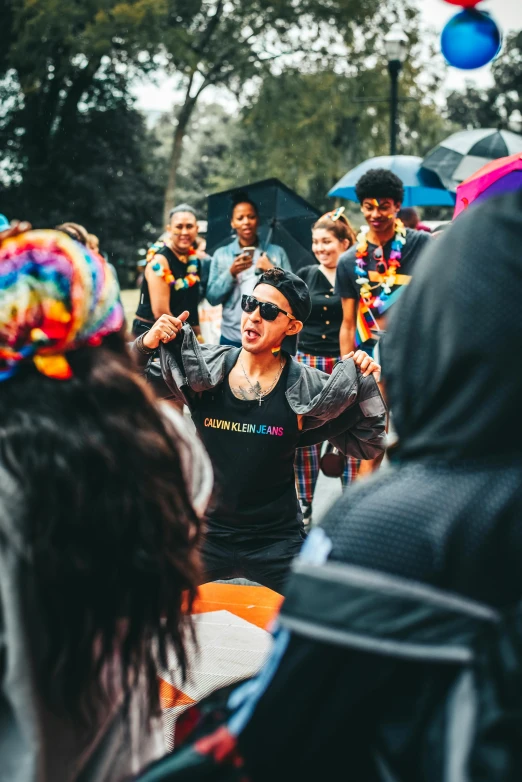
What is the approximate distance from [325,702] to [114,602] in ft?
1.38

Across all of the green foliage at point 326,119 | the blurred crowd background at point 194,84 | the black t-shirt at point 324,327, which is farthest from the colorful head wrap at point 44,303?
the green foliage at point 326,119

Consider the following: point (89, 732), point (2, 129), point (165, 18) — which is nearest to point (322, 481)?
point (89, 732)

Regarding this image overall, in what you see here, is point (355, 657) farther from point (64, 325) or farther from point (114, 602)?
point (64, 325)

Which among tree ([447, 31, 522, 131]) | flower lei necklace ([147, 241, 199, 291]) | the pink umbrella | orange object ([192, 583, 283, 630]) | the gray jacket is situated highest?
tree ([447, 31, 522, 131])

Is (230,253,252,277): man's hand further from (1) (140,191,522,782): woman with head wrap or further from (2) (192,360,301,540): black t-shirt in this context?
(1) (140,191,522,782): woman with head wrap

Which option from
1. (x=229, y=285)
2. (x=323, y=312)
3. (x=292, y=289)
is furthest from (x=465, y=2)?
(x=229, y=285)

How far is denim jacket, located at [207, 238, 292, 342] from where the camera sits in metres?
6.15

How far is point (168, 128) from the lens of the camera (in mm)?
50250

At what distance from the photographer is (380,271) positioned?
17.6 ft

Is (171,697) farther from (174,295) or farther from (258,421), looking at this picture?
(174,295)

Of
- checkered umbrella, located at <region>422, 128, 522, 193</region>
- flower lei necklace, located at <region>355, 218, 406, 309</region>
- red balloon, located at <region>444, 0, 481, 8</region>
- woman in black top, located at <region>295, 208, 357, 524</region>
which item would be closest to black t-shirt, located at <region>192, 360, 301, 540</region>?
red balloon, located at <region>444, 0, 481, 8</region>

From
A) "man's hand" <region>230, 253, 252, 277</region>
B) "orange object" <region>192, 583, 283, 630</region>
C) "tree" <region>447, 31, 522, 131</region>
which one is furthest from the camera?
"tree" <region>447, 31, 522, 131</region>

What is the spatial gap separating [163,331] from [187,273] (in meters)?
2.99

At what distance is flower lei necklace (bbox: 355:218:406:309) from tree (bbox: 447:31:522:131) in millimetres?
37248
